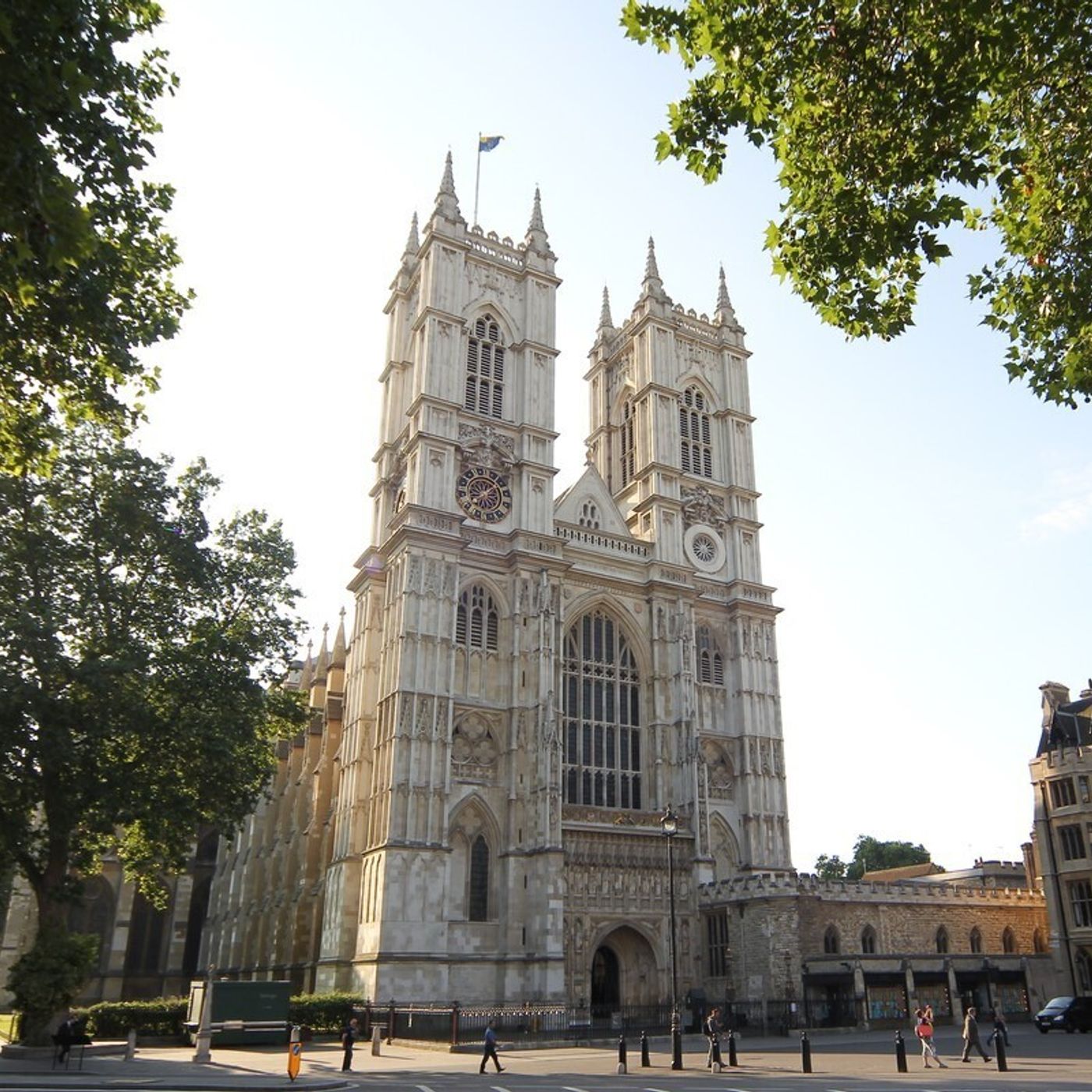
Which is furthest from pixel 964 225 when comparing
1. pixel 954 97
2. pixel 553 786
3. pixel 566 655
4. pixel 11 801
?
pixel 566 655

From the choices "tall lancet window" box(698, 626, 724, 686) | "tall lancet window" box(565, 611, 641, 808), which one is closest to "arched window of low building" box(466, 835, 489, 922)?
"tall lancet window" box(565, 611, 641, 808)

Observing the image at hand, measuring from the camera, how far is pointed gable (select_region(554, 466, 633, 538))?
156 feet

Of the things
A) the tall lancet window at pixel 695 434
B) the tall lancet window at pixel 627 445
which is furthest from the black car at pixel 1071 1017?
the tall lancet window at pixel 627 445

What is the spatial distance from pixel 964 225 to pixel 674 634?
103 feet

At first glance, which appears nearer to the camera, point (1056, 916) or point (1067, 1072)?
point (1067, 1072)

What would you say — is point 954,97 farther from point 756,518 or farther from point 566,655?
point 756,518

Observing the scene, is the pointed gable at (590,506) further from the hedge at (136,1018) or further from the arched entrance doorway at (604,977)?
the hedge at (136,1018)

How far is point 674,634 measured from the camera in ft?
149

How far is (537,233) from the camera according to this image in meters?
50.9

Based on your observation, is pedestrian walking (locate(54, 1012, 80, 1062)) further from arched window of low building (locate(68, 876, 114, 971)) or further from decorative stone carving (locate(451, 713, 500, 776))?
arched window of low building (locate(68, 876, 114, 971))

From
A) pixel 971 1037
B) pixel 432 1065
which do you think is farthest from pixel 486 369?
pixel 971 1037

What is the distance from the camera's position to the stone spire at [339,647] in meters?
51.2

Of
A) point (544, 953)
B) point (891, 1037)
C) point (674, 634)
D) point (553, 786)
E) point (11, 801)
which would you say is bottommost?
point (891, 1037)

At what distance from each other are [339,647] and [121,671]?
2750 centimetres
